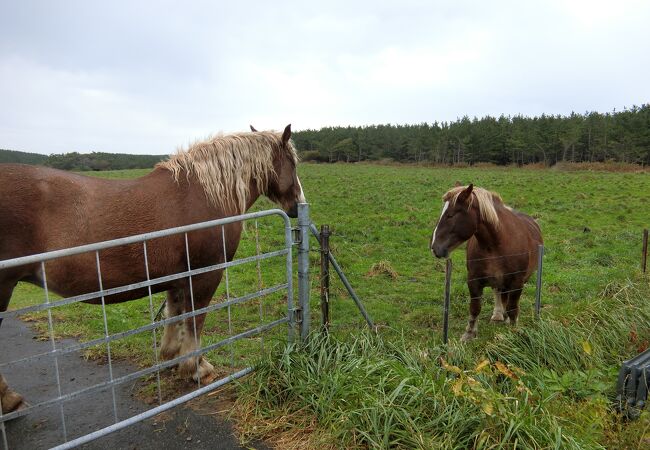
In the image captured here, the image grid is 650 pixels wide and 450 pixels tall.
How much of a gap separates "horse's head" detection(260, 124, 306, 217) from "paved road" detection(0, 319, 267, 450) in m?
2.01

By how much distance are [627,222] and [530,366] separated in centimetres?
1187

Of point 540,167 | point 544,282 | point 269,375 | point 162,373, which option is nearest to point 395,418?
point 269,375

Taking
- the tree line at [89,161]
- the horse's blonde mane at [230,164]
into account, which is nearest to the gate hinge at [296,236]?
the horse's blonde mane at [230,164]

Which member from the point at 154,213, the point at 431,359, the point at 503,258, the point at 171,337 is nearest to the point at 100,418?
the point at 171,337

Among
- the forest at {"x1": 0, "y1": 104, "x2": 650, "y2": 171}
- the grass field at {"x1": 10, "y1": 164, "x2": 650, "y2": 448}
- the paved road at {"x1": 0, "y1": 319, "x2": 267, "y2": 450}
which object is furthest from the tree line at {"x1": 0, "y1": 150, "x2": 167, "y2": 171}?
the paved road at {"x1": 0, "y1": 319, "x2": 267, "y2": 450}

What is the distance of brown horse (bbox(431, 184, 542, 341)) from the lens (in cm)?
500

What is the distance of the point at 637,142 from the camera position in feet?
141

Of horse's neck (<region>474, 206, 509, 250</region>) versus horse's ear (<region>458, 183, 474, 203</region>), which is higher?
horse's ear (<region>458, 183, 474, 203</region>)

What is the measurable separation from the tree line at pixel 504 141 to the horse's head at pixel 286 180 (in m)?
51.5

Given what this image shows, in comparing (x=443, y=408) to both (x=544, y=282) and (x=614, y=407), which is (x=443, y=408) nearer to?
(x=614, y=407)

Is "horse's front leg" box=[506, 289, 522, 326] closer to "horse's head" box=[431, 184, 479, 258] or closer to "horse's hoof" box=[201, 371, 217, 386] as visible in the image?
"horse's head" box=[431, 184, 479, 258]

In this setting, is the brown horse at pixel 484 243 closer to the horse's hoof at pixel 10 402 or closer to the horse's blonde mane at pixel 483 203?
the horse's blonde mane at pixel 483 203

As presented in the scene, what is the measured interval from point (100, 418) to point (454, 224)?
4.17m

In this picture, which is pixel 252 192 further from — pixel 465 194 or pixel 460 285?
pixel 460 285
